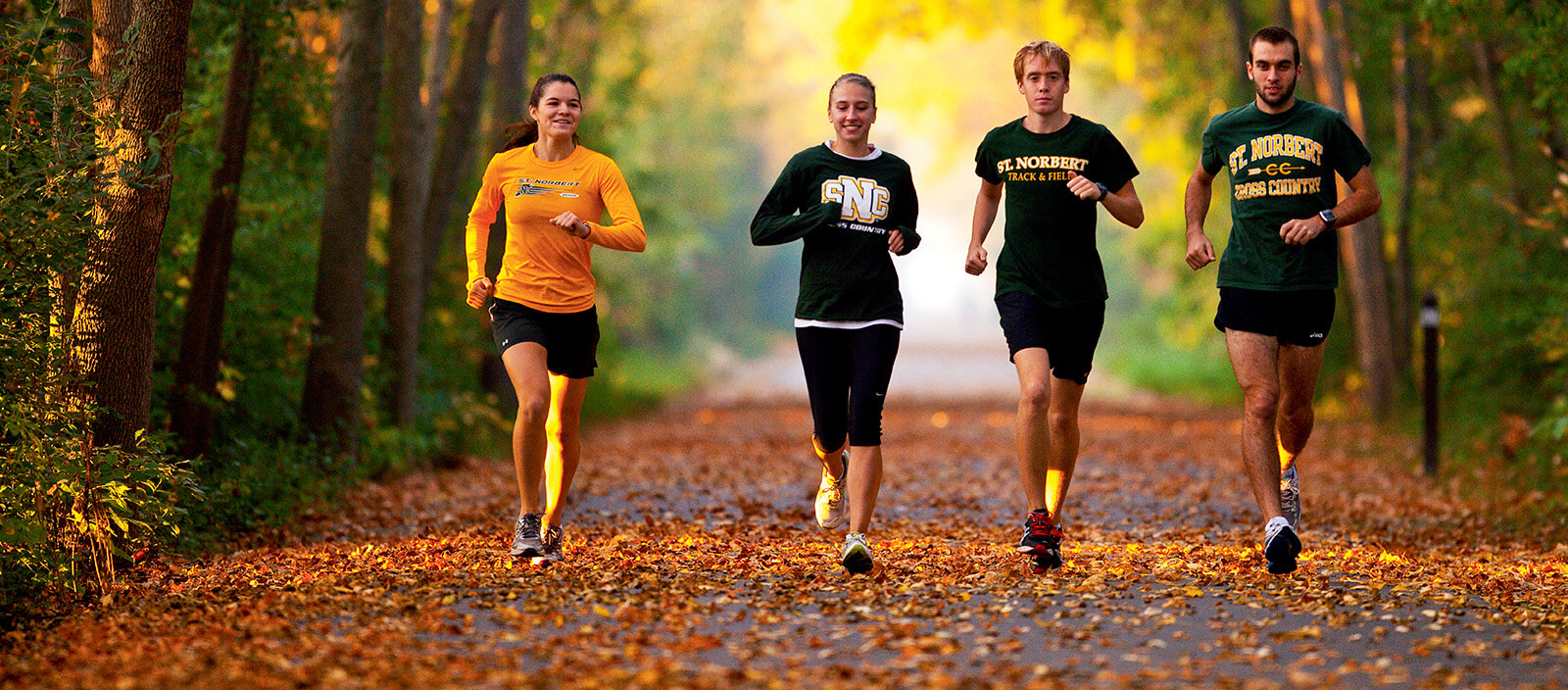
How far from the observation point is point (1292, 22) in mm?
19500

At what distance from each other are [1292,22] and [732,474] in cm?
943

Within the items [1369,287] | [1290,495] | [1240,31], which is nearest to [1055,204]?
[1290,495]

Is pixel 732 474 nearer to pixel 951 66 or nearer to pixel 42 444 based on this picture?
pixel 42 444

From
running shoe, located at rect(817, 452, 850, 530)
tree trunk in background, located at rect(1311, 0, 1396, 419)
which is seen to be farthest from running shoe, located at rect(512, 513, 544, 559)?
tree trunk in background, located at rect(1311, 0, 1396, 419)

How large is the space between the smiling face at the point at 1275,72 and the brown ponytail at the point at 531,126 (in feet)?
10.2

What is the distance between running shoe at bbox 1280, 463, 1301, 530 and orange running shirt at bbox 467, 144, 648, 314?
11.1ft

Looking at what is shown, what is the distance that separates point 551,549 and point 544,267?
132 cm

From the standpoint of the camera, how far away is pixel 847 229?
7.64 metres

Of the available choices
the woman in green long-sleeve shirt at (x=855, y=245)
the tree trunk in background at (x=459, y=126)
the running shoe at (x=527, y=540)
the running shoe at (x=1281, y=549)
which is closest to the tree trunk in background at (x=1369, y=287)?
the tree trunk in background at (x=459, y=126)

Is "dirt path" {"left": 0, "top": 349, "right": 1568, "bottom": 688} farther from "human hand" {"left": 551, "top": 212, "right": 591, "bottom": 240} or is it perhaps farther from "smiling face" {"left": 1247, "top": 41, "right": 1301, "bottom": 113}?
"smiling face" {"left": 1247, "top": 41, "right": 1301, "bottom": 113}

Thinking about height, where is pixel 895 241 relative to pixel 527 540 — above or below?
above

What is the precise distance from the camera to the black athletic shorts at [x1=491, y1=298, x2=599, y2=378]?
25.3 ft

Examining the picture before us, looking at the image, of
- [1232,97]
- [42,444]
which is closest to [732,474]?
[42,444]

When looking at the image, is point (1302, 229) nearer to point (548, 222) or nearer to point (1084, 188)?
point (1084, 188)
